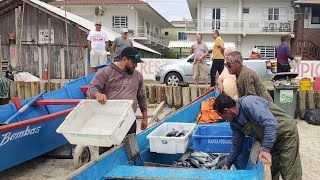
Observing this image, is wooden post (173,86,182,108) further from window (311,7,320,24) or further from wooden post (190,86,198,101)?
window (311,7,320,24)

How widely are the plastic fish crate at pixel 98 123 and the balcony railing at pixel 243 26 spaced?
29611 millimetres

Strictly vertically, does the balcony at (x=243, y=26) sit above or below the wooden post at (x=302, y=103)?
above

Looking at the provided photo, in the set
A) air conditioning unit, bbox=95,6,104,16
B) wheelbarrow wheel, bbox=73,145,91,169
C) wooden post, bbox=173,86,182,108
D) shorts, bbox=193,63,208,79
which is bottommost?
wheelbarrow wheel, bbox=73,145,91,169

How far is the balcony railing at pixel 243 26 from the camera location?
1292 inches

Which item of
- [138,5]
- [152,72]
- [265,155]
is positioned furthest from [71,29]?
[265,155]

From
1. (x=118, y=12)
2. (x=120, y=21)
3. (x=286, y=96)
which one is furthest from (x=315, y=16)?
(x=286, y=96)

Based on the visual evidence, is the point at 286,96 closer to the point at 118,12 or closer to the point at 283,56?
the point at 283,56

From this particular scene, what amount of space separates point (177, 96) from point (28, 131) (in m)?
6.46

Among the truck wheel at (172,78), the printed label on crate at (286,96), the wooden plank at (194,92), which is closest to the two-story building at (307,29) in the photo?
the truck wheel at (172,78)

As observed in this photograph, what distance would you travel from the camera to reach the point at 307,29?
101ft

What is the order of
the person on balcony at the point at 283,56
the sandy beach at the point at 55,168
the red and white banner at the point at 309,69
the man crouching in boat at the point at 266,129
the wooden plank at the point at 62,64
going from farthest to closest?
the wooden plank at the point at 62,64 → the red and white banner at the point at 309,69 → the person on balcony at the point at 283,56 → the sandy beach at the point at 55,168 → the man crouching in boat at the point at 266,129

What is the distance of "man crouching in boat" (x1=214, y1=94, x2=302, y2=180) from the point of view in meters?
3.54

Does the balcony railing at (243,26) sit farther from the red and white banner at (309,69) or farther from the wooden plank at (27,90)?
the wooden plank at (27,90)

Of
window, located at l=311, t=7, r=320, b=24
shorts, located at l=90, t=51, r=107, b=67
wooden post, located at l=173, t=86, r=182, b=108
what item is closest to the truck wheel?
wooden post, located at l=173, t=86, r=182, b=108
